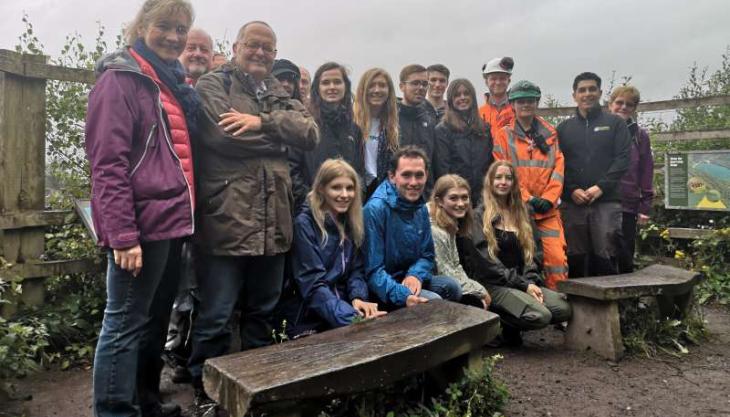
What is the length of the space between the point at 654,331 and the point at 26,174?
5201 millimetres

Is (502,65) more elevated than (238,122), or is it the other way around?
(502,65)

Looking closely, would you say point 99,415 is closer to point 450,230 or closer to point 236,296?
point 236,296

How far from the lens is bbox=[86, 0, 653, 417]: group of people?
2467 millimetres

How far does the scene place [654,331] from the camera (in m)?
4.48

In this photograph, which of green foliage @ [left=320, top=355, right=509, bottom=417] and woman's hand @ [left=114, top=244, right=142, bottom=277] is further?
green foliage @ [left=320, top=355, right=509, bottom=417]

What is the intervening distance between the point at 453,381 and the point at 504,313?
1270mm

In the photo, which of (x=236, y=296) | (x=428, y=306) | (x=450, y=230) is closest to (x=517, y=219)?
(x=450, y=230)

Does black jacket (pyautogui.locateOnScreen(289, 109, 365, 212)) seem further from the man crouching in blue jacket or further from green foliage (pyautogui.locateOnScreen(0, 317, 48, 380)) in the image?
green foliage (pyautogui.locateOnScreen(0, 317, 48, 380))

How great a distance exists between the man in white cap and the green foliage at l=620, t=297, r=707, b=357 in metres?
2.06

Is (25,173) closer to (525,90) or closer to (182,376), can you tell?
(182,376)

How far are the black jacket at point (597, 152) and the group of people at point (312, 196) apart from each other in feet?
0.05

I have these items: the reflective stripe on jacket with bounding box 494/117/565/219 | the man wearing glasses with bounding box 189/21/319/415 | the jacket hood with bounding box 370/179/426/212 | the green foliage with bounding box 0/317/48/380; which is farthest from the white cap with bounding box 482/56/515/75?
the green foliage with bounding box 0/317/48/380

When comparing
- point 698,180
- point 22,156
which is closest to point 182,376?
point 22,156

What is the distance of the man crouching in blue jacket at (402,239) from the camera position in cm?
366
